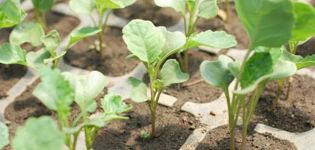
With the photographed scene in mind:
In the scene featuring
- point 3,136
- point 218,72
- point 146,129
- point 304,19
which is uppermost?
point 304,19

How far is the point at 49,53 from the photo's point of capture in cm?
121

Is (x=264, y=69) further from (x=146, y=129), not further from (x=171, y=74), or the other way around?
(x=146, y=129)

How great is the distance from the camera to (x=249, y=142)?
1.16 metres

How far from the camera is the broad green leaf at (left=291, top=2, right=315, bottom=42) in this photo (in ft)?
3.02

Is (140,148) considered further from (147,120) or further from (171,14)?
(171,14)

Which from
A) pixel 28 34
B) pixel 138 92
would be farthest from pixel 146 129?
pixel 28 34

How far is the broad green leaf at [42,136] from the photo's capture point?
2.55 feet

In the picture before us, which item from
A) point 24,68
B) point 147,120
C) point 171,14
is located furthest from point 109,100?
point 171,14

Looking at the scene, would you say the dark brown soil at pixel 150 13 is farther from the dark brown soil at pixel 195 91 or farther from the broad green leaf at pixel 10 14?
the broad green leaf at pixel 10 14

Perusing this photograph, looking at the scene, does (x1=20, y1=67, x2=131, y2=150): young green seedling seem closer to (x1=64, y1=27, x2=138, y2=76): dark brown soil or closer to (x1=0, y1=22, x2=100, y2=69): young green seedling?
(x1=0, y1=22, x2=100, y2=69): young green seedling

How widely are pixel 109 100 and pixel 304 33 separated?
14.9 inches

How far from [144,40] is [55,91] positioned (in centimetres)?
27

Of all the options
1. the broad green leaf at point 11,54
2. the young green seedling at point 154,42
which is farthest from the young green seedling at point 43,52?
the young green seedling at point 154,42

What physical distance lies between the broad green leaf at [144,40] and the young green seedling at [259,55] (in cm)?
10
